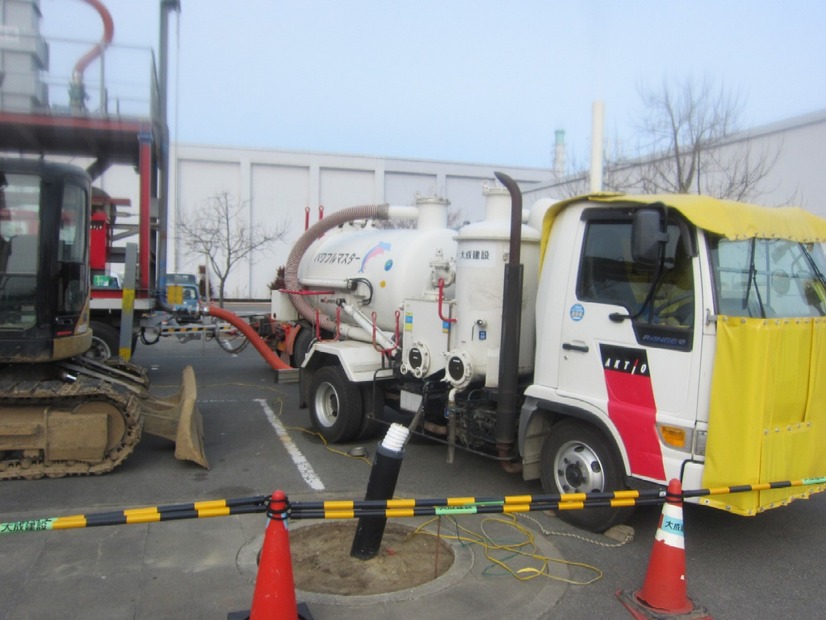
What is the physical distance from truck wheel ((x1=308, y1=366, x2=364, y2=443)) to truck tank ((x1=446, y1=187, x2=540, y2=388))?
192 centimetres

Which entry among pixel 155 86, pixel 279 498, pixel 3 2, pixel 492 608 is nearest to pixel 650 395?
pixel 492 608

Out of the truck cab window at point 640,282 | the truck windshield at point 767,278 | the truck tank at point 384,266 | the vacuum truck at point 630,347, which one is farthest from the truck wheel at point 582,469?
the truck tank at point 384,266

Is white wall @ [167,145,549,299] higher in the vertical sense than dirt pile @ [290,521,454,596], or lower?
higher

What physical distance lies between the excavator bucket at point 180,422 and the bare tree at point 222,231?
26090 mm

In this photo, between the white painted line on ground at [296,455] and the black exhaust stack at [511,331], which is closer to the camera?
the black exhaust stack at [511,331]

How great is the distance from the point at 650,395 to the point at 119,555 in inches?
151

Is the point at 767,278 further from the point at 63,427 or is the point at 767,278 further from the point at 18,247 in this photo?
the point at 18,247

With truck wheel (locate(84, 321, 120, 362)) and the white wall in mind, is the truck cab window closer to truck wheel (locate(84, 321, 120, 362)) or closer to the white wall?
truck wheel (locate(84, 321, 120, 362))

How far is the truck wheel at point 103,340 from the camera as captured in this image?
11.6 m

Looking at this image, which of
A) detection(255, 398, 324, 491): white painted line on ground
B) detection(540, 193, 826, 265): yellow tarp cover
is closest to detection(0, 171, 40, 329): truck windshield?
detection(255, 398, 324, 491): white painted line on ground

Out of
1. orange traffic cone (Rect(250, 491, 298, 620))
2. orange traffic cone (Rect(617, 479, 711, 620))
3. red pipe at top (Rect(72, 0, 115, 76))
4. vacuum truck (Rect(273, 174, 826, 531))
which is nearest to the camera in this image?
orange traffic cone (Rect(250, 491, 298, 620))

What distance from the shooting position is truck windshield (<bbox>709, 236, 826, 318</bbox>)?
4.73m

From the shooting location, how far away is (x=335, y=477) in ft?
22.4

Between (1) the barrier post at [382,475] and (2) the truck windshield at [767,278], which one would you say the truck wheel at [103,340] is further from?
(2) the truck windshield at [767,278]
